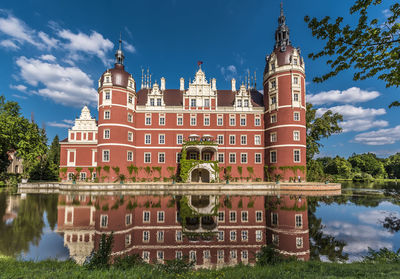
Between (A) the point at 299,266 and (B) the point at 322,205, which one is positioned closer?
(A) the point at 299,266

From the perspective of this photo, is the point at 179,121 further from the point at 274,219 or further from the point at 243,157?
the point at 274,219

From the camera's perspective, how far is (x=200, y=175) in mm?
32469

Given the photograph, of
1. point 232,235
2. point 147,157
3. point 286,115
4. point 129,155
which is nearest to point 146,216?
point 232,235

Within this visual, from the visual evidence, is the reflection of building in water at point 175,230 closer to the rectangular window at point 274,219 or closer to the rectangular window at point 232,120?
the rectangular window at point 274,219

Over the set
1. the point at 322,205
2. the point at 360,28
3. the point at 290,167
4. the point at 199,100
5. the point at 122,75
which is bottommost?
the point at 322,205

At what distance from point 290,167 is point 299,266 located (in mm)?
25934

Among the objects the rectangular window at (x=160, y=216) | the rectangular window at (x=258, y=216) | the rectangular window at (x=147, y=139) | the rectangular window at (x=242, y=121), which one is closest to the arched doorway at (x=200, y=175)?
the rectangular window at (x=147, y=139)

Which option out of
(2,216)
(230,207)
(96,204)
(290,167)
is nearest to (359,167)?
(290,167)

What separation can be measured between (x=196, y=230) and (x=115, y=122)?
23.9 meters

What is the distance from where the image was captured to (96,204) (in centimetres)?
1730

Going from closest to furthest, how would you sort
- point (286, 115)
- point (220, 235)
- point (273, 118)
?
point (220, 235) → point (286, 115) → point (273, 118)

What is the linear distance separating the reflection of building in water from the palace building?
14.1 metres

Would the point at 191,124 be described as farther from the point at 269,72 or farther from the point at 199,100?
the point at 269,72

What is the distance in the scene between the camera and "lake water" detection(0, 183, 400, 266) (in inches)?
326
